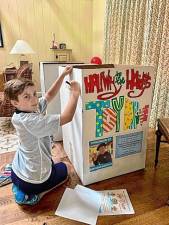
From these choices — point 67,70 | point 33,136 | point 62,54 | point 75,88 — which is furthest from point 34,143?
point 62,54

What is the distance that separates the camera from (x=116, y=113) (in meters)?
1.38

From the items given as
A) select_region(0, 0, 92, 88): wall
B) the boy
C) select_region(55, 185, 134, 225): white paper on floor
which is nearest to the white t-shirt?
the boy

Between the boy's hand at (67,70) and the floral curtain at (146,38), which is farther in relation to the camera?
the floral curtain at (146,38)

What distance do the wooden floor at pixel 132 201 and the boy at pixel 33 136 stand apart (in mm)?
66

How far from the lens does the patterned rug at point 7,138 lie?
6.77ft

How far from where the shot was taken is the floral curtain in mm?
2182

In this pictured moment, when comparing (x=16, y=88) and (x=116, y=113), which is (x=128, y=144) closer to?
(x=116, y=113)

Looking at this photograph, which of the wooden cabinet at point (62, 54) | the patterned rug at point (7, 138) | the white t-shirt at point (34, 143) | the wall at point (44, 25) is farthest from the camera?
the wooden cabinet at point (62, 54)

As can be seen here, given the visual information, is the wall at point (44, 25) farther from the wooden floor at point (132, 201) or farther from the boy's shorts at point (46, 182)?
the wooden floor at point (132, 201)

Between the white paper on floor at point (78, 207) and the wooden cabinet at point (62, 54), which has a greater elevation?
the wooden cabinet at point (62, 54)

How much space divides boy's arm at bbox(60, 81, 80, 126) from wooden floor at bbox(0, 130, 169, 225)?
57 centimetres

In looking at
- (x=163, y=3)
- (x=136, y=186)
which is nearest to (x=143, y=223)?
(x=136, y=186)

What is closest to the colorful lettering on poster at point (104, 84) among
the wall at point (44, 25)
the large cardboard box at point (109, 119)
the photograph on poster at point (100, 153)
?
the large cardboard box at point (109, 119)

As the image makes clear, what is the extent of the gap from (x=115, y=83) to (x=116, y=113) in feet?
0.68
